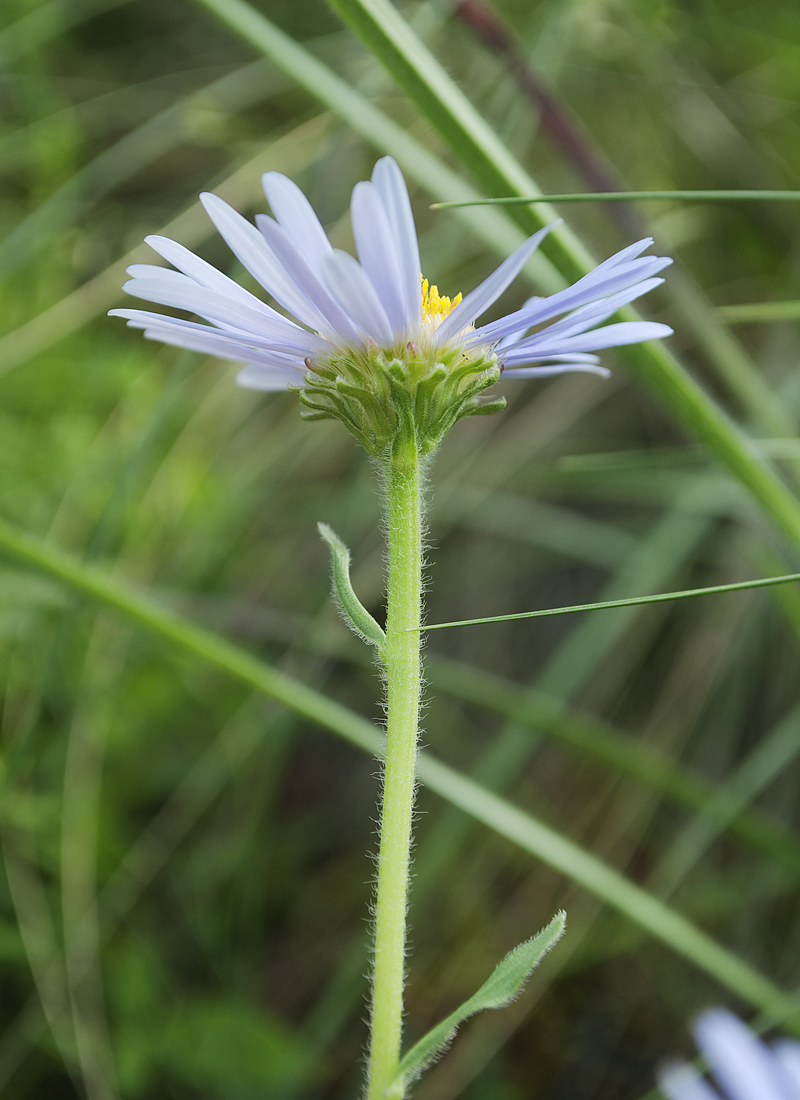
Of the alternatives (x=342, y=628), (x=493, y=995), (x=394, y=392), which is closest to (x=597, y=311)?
(x=394, y=392)

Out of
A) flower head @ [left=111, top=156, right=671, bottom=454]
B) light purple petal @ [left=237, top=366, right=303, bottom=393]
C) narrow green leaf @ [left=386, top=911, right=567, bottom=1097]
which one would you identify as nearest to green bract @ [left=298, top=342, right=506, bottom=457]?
flower head @ [left=111, top=156, right=671, bottom=454]

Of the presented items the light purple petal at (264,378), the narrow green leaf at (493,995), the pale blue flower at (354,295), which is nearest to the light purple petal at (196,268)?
the pale blue flower at (354,295)

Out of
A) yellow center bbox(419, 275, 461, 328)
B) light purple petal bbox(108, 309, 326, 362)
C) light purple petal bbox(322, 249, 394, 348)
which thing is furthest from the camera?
yellow center bbox(419, 275, 461, 328)

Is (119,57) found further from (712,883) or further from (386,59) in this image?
(712,883)

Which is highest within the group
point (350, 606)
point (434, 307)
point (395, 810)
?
point (434, 307)

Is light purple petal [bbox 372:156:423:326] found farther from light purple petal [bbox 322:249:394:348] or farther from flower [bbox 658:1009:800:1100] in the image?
flower [bbox 658:1009:800:1100]

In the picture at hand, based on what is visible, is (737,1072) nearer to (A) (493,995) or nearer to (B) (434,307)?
(A) (493,995)
